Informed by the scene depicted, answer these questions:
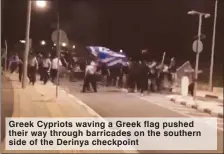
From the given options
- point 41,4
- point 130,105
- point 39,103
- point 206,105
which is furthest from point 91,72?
point 206,105

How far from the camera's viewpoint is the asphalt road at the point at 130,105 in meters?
2.16

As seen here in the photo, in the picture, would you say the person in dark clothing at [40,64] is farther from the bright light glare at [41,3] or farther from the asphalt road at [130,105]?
the bright light glare at [41,3]

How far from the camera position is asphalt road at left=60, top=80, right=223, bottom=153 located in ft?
7.08

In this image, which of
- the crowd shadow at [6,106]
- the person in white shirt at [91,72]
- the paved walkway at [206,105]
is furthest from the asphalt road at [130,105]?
the crowd shadow at [6,106]

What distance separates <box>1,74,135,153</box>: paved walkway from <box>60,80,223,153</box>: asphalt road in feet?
0.32

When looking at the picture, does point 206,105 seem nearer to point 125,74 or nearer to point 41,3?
point 125,74

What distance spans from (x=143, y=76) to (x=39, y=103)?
1020 millimetres

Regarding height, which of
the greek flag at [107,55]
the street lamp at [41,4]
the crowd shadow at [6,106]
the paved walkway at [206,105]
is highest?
the street lamp at [41,4]

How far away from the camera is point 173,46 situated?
1930mm

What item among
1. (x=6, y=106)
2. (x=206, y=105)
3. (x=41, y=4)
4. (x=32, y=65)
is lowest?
(x=6, y=106)

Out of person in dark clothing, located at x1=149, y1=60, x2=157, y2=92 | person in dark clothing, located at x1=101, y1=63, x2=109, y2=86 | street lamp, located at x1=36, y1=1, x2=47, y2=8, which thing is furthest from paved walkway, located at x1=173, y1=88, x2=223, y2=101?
street lamp, located at x1=36, y1=1, x2=47, y2=8

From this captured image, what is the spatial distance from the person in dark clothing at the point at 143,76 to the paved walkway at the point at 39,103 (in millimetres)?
369

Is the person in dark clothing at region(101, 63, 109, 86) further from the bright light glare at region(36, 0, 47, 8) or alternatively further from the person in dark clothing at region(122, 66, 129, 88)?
the bright light glare at region(36, 0, 47, 8)

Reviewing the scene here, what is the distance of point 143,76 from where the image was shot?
256 cm
